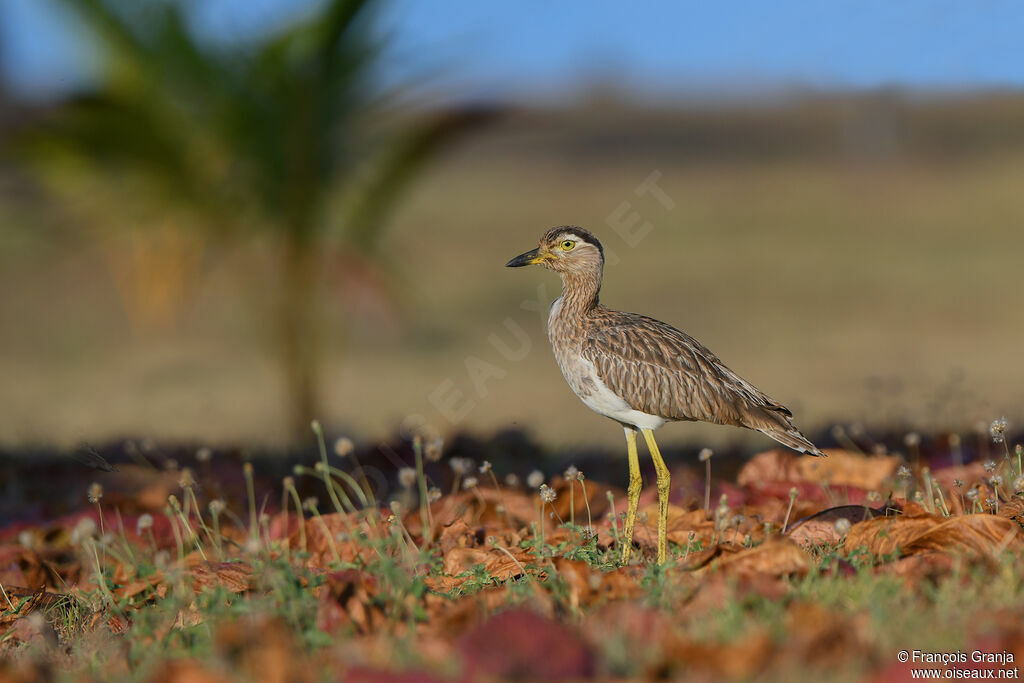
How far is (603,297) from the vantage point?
1191 inches

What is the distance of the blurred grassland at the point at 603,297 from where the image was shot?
8812 millimetres

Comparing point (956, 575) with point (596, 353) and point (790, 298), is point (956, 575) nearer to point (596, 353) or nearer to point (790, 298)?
point (596, 353)

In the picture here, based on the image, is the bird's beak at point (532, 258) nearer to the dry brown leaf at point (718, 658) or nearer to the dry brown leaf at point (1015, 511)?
the dry brown leaf at point (1015, 511)

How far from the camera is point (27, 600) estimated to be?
3879 mm

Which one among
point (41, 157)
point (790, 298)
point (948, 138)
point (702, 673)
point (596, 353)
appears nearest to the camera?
point (702, 673)

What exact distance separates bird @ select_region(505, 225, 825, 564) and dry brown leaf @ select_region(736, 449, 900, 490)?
62cm

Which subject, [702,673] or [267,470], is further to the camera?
[267,470]

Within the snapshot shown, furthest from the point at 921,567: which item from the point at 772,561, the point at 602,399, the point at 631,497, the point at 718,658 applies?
the point at 602,399

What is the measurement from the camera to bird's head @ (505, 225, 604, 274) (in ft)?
14.4

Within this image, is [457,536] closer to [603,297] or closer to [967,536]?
[967,536]

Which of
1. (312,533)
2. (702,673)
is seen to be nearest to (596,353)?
(312,533)

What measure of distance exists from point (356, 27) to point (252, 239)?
1.83 m

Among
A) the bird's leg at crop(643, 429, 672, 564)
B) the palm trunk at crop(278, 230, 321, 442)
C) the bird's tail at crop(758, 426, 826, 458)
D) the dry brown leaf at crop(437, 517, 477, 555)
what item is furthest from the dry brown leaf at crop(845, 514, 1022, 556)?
the palm trunk at crop(278, 230, 321, 442)

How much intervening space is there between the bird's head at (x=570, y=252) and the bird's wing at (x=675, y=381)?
0.84 ft
